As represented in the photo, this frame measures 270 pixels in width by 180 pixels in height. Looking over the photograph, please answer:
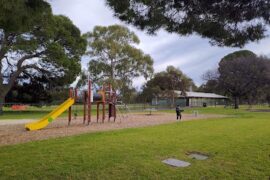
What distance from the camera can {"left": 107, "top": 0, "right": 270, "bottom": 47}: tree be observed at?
567 cm

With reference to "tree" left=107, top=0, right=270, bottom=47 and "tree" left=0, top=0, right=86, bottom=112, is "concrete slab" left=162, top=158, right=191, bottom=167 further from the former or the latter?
"tree" left=0, top=0, right=86, bottom=112

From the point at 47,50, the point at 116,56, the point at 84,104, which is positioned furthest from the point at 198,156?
the point at 116,56

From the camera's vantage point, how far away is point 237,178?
5.10 metres

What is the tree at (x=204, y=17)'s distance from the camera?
567 centimetres

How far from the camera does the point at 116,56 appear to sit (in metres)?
40.6

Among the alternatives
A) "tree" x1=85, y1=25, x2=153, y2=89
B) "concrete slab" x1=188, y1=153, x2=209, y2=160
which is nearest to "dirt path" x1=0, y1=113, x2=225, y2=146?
"concrete slab" x1=188, y1=153, x2=209, y2=160

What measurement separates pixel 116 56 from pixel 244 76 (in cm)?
1925

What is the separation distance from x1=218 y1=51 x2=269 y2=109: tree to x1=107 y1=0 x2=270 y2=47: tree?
127ft

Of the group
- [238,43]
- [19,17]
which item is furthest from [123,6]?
[238,43]

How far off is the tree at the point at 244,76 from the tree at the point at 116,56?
12453 mm

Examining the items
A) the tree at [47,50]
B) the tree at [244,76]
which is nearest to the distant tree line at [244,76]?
the tree at [244,76]

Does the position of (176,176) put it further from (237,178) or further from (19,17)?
(19,17)

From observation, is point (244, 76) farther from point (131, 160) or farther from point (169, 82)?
point (131, 160)

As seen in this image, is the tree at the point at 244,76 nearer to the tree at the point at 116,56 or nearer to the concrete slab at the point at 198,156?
the tree at the point at 116,56
